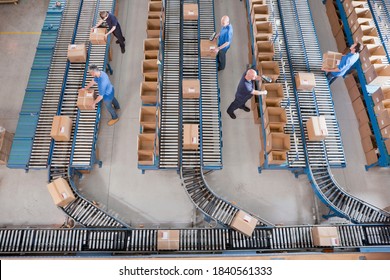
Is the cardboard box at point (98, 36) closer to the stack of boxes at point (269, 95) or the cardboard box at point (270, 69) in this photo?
the stack of boxes at point (269, 95)

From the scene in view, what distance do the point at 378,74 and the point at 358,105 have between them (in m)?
0.90

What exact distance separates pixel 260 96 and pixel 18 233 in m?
6.27

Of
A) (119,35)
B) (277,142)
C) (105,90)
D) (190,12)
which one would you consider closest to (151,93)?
(105,90)

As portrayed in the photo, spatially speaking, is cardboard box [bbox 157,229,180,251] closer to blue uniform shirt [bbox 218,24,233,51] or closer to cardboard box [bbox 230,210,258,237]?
cardboard box [bbox 230,210,258,237]

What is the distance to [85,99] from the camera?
6.94 metres

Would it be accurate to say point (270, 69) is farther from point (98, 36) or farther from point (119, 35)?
point (98, 36)

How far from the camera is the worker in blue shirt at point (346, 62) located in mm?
6889

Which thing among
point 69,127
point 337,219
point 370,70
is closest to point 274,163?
point 337,219

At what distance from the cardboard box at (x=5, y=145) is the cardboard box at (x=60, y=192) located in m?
1.64

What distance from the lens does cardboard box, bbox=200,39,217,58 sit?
7.79 metres

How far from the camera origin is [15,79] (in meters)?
8.32

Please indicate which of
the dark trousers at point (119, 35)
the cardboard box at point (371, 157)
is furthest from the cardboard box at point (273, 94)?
the dark trousers at point (119, 35)

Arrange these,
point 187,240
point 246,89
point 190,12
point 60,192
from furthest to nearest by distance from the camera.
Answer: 1. point 190,12
2. point 246,89
3. point 60,192
4. point 187,240

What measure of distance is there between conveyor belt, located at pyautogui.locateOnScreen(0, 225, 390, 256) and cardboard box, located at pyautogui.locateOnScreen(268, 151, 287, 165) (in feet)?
4.70
